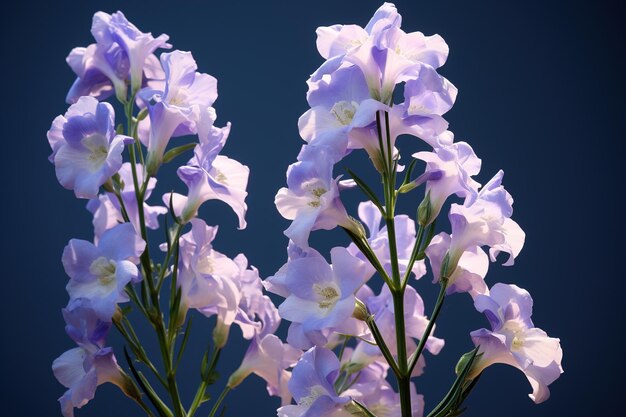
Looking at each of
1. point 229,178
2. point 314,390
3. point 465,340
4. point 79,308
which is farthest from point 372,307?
point 465,340

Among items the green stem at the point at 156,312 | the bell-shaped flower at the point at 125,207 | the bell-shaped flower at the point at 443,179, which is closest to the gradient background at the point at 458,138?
the bell-shaped flower at the point at 125,207

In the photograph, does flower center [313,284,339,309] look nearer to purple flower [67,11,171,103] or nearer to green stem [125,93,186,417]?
green stem [125,93,186,417]

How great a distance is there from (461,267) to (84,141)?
0.55 meters

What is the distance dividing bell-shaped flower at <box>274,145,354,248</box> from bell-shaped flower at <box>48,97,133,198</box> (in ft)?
0.85

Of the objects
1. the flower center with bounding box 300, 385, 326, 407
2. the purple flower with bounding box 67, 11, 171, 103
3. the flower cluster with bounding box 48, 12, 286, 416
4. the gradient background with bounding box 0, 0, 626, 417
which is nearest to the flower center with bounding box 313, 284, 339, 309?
the flower center with bounding box 300, 385, 326, 407

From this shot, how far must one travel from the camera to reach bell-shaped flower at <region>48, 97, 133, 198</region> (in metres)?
1.04

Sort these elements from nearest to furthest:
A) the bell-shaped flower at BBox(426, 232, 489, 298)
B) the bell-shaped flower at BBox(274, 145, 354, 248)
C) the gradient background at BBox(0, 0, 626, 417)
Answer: the bell-shaped flower at BBox(274, 145, 354, 248) → the bell-shaped flower at BBox(426, 232, 489, 298) → the gradient background at BBox(0, 0, 626, 417)

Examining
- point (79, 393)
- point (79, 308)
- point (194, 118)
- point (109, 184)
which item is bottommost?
point (79, 393)

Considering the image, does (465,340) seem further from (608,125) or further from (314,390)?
(314,390)

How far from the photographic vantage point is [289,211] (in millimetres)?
950

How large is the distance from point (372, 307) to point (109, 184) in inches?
16.8

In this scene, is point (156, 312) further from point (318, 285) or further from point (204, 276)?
point (318, 285)

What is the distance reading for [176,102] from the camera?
1.14m

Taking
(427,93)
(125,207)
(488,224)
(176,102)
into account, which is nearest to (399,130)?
(427,93)
